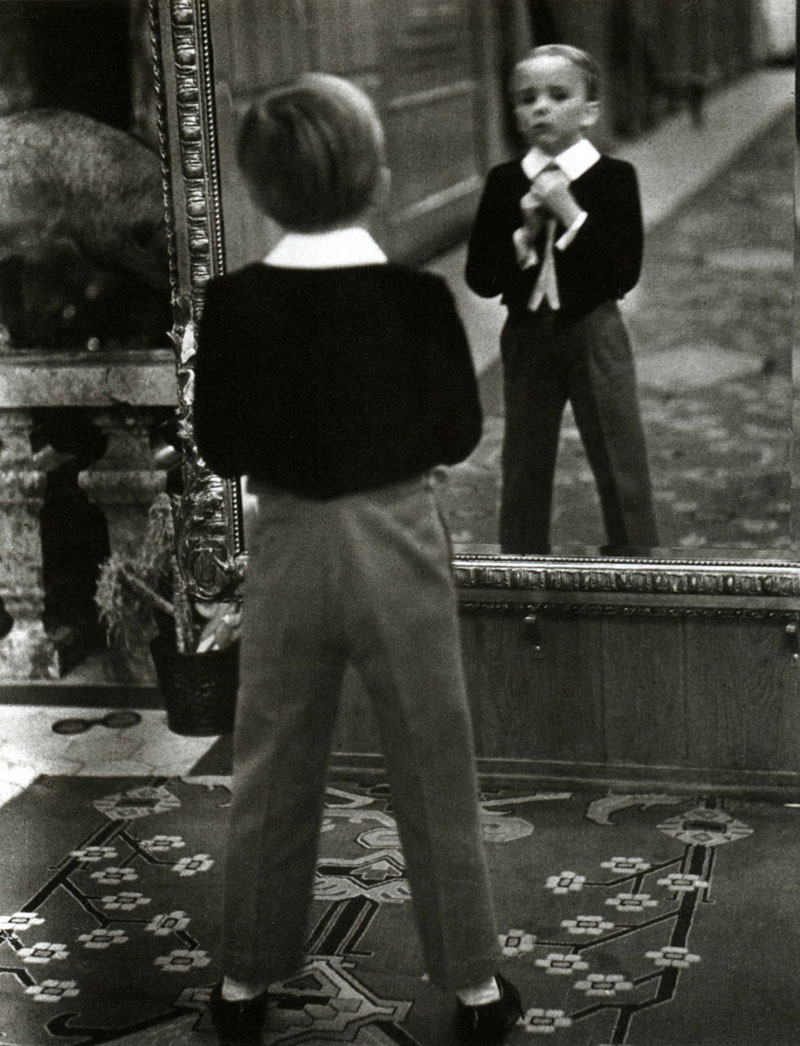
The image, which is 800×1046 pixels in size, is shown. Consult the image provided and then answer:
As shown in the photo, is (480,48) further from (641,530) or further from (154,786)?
(154,786)

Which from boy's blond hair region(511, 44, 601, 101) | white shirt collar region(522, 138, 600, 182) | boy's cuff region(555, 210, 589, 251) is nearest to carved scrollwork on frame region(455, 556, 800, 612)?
boy's cuff region(555, 210, 589, 251)

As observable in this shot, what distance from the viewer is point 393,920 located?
3348mm

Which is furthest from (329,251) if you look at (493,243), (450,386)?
(493,243)

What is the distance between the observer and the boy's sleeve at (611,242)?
3574 mm

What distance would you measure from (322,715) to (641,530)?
123cm

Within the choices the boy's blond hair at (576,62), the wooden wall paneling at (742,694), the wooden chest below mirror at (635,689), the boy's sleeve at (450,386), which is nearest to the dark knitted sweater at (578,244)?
the boy's blond hair at (576,62)

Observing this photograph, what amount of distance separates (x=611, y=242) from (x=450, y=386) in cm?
105

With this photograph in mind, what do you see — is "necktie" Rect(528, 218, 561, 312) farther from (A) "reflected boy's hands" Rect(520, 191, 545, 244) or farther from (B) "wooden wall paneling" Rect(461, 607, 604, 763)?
(B) "wooden wall paneling" Rect(461, 607, 604, 763)

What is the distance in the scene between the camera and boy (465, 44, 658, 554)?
3545 mm

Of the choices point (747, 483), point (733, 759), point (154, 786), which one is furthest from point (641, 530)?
point (154, 786)

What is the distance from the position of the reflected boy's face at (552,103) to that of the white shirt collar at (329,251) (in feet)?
3.40

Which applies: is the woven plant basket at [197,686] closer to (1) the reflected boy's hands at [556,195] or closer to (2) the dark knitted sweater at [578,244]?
(2) the dark knitted sweater at [578,244]

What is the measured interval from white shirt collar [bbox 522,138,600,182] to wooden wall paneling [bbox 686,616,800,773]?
1049 millimetres

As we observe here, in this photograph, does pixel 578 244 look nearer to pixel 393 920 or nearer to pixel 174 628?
pixel 393 920
